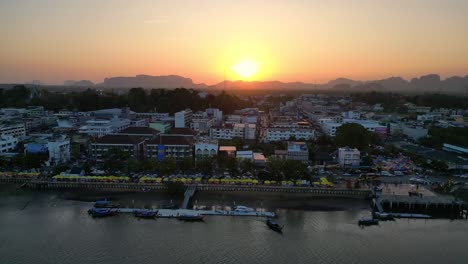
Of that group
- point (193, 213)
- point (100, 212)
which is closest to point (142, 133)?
point (100, 212)

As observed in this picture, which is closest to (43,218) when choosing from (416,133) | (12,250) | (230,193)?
(12,250)

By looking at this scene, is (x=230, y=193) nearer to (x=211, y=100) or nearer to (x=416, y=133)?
(x=416, y=133)

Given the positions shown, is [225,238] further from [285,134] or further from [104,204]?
[285,134]

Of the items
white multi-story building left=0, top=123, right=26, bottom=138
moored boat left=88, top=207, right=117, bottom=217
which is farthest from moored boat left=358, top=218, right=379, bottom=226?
white multi-story building left=0, top=123, right=26, bottom=138

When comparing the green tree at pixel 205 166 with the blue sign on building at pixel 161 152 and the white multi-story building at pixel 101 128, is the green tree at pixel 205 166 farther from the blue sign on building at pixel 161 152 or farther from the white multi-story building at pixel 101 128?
the white multi-story building at pixel 101 128

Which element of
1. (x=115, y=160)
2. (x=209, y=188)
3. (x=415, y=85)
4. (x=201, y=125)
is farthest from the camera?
(x=415, y=85)

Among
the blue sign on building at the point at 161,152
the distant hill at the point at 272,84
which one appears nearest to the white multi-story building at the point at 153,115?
the blue sign on building at the point at 161,152

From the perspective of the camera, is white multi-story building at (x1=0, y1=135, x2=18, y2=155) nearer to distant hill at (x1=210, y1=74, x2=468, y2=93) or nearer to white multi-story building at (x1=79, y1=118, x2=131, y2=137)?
white multi-story building at (x1=79, y1=118, x2=131, y2=137)
